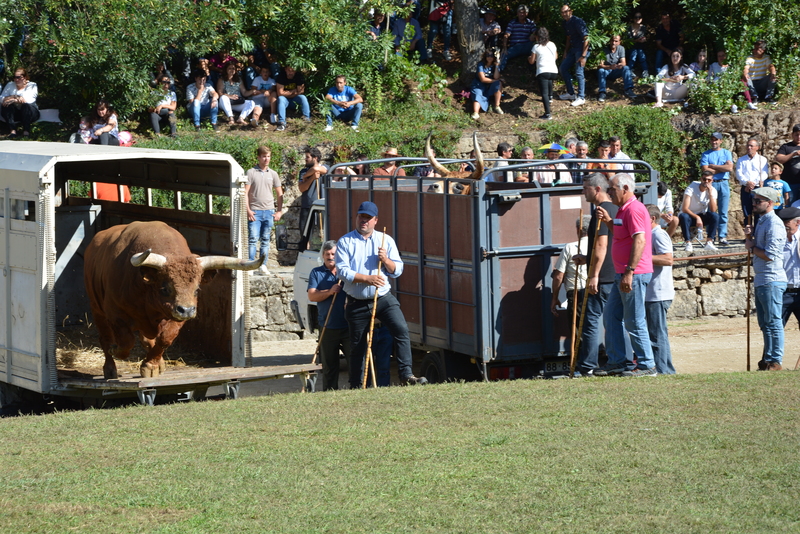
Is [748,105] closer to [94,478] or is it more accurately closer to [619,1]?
[619,1]

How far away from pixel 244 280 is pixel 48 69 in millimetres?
12152

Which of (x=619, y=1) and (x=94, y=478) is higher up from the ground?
(x=619, y=1)

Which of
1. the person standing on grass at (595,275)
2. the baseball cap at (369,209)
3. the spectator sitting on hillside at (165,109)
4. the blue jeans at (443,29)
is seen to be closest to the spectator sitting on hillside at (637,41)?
the blue jeans at (443,29)

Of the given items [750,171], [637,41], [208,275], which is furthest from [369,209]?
[637,41]

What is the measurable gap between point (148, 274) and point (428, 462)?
4.14 metres

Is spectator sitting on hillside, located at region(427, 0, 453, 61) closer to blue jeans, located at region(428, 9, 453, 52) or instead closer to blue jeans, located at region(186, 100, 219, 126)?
blue jeans, located at region(428, 9, 453, 52)

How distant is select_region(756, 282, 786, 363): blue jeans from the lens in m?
10.8

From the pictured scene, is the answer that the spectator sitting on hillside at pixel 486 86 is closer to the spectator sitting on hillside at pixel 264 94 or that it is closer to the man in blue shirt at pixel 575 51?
the man in blue shirt at pixel 575 51

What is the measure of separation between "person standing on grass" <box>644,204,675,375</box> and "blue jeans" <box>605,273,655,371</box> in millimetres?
390

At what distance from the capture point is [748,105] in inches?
891

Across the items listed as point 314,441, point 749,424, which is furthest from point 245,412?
point 749,424

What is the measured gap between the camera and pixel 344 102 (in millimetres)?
21578

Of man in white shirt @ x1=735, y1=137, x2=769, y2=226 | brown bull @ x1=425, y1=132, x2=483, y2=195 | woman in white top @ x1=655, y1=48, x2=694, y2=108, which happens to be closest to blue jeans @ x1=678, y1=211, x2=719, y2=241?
man in white shirt @ x1=735, y1=137, x2=769, y2=226

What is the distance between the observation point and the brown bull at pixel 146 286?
9.69 metres
